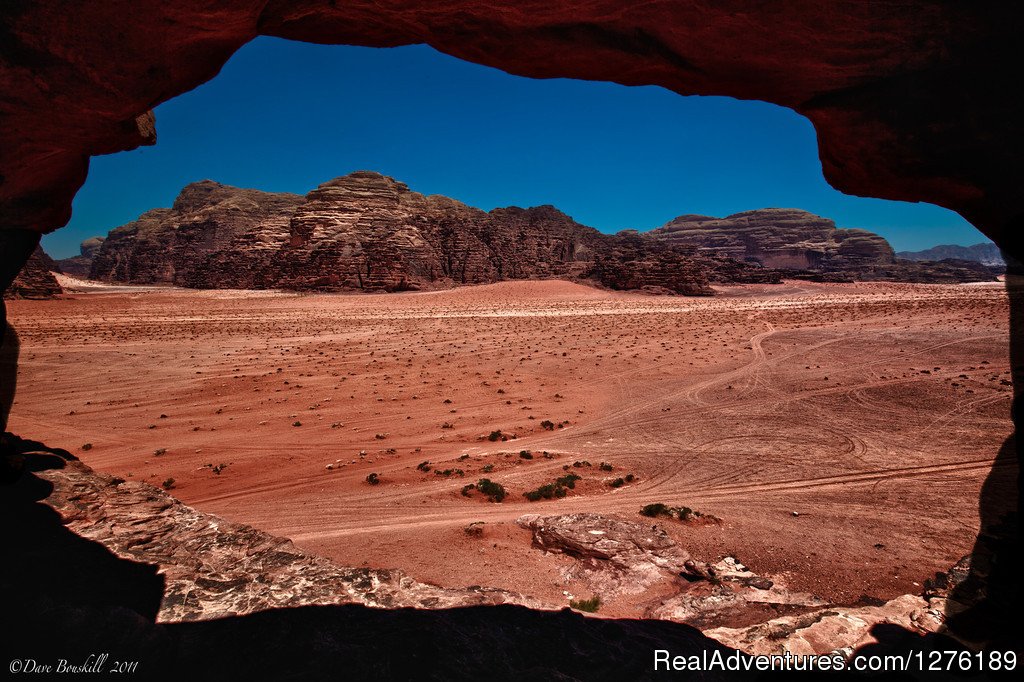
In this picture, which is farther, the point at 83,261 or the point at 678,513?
the point at 83,261

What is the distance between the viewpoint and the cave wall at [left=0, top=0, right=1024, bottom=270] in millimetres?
4184

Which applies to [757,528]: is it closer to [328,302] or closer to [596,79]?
[596,79]

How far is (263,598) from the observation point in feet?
14.8

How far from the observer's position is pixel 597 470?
31.9 ft

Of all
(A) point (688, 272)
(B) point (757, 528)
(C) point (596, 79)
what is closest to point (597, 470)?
(B) point (757, 528)

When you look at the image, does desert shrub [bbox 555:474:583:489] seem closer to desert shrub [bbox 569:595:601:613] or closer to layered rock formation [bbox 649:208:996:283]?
desert shrub [bbox 569:595:601:613]

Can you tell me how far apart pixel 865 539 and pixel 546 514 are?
14.2 ft

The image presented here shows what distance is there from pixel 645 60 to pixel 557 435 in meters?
8.31

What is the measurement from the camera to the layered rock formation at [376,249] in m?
64.9

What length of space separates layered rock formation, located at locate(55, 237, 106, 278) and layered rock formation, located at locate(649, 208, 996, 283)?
17958cm

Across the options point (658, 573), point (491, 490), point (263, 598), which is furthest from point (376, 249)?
point (263, 598)

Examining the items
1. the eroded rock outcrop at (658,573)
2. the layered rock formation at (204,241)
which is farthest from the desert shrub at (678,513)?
the layered rock formation at (204,241)

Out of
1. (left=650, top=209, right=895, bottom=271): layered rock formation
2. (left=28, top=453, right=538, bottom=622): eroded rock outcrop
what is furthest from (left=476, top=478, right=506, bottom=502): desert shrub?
(left=650, top=209, right=895, bottom=271): layered rock formation

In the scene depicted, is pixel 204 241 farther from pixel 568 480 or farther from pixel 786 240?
pixel 786 240
